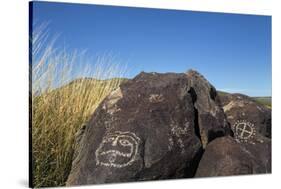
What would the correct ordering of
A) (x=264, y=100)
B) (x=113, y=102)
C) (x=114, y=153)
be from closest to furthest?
(x=114, y=153) → (x=113, y=102) → (x=264, y=100)

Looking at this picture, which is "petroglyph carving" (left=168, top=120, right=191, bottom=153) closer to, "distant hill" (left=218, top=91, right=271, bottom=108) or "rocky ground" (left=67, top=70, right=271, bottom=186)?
"rocky ground" (left=67, top=70, right=271, bottom=186)

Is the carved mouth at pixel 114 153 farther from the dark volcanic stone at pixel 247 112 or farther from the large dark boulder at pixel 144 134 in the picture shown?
the dark volcanic stone at pixel 247 112

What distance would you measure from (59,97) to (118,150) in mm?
758

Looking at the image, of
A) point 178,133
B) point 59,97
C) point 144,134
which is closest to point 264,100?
point 178,133

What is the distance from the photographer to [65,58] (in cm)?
650

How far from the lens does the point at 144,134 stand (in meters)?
6.59

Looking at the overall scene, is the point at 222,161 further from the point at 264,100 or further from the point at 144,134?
the point at 264,100

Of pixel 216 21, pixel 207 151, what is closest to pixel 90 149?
pixel 207 151

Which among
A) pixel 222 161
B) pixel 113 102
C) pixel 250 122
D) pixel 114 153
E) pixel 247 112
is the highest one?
pixel 113 102

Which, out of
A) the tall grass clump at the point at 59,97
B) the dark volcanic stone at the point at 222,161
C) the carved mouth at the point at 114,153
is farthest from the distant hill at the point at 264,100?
the carved mouth at the point at 114,153

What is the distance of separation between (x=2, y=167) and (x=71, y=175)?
0.66 m

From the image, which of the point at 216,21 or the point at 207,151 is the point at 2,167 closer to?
the point at 207,151

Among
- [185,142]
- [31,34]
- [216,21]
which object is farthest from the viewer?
[216,21]

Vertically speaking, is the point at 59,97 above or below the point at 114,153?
above
